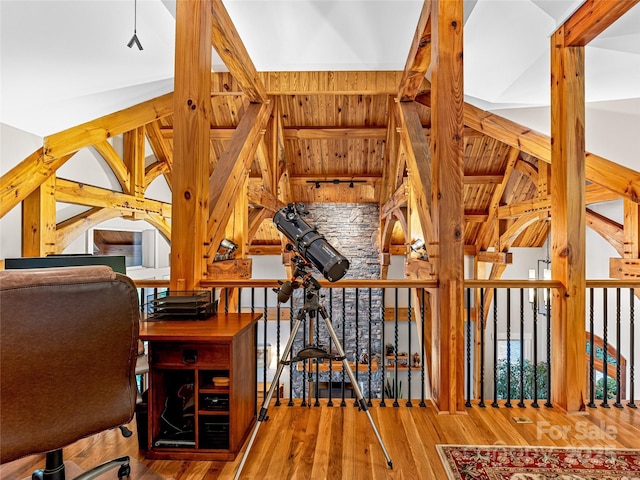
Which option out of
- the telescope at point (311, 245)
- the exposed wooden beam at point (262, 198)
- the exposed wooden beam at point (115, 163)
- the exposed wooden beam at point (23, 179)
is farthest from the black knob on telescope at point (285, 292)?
the exposed wooden beam at point (115, 163)

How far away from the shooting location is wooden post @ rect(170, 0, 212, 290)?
225cm

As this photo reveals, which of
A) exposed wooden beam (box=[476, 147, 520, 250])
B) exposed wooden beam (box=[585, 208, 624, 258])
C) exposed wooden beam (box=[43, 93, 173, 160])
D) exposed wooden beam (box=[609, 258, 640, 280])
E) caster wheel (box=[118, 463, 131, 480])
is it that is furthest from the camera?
exposed wooden beam (box=[476, 147, 520, 250])

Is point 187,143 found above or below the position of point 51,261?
above

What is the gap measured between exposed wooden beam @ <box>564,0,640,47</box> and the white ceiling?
0.07 meters

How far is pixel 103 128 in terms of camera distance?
3863mm

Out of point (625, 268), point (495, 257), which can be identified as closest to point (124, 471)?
point (625, 268)

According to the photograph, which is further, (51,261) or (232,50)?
(232,50)

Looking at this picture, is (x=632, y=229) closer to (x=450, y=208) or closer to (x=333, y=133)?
(x=450, y=208)

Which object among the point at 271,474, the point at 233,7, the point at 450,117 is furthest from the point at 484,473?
the point at 233,7

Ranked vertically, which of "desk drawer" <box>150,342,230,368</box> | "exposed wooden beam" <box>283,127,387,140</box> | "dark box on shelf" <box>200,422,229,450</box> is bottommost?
"dark box on shelf" <box>200,422,229,450</box>

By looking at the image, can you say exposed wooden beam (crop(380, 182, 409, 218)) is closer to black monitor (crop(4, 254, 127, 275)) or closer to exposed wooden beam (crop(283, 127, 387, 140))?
exposed wooden beam (crop(283, 127, 387, 140))

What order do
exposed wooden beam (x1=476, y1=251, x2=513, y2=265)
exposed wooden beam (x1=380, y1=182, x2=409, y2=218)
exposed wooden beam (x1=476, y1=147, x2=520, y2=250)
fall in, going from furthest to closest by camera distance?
1. exposed wooden beam (x1=476, y1=251, x2=513, y2=265)
2. exposed wooden beam (x1=476, y1=147, x2=520, y2=250)
3. exposed wooden beam (x1=380, y1=182, x2=409, y2=218)

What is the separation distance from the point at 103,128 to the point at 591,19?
14.3ft

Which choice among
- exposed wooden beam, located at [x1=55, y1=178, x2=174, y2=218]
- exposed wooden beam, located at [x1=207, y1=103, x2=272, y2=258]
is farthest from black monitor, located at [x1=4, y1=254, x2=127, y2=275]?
exposed wooden beam, located at [x1=55, y1=178, x2=174, y2=218]
